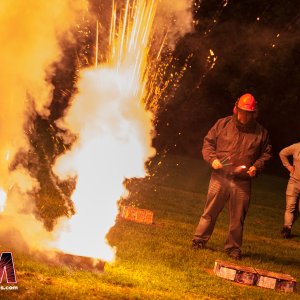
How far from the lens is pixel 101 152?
9.01 metres

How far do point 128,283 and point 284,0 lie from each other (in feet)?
98.0

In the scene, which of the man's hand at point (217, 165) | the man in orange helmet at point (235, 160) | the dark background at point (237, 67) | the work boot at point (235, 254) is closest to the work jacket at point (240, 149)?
the man in orange helmet at point (235, 160)

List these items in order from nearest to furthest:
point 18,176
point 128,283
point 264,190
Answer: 1. point 128,283
2. point 18,176
3. point 264,190

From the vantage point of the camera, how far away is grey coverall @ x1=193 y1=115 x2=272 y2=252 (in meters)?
9.76

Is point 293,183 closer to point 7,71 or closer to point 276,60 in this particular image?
point 7,71

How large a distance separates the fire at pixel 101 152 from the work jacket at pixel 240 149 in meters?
1.31

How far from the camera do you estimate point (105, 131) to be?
29.8ft

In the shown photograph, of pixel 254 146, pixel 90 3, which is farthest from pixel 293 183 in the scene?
pixel 90 3

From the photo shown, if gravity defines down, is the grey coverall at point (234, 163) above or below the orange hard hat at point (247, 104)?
below

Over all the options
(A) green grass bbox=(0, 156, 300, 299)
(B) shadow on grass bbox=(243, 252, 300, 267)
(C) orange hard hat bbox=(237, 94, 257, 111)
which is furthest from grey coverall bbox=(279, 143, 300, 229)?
(C) orange hard hat bbox=(237, 94, 257, 111)

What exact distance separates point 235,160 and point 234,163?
0.05m

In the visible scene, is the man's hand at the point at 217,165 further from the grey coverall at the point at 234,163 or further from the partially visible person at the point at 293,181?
the partially visible person at the point at 293,181

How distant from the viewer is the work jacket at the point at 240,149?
384 inches

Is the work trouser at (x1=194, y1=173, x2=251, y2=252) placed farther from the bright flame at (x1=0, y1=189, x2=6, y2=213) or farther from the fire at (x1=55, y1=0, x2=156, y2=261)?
the bright flame at (x1=0, y1=189, x2=6, y2=213)
